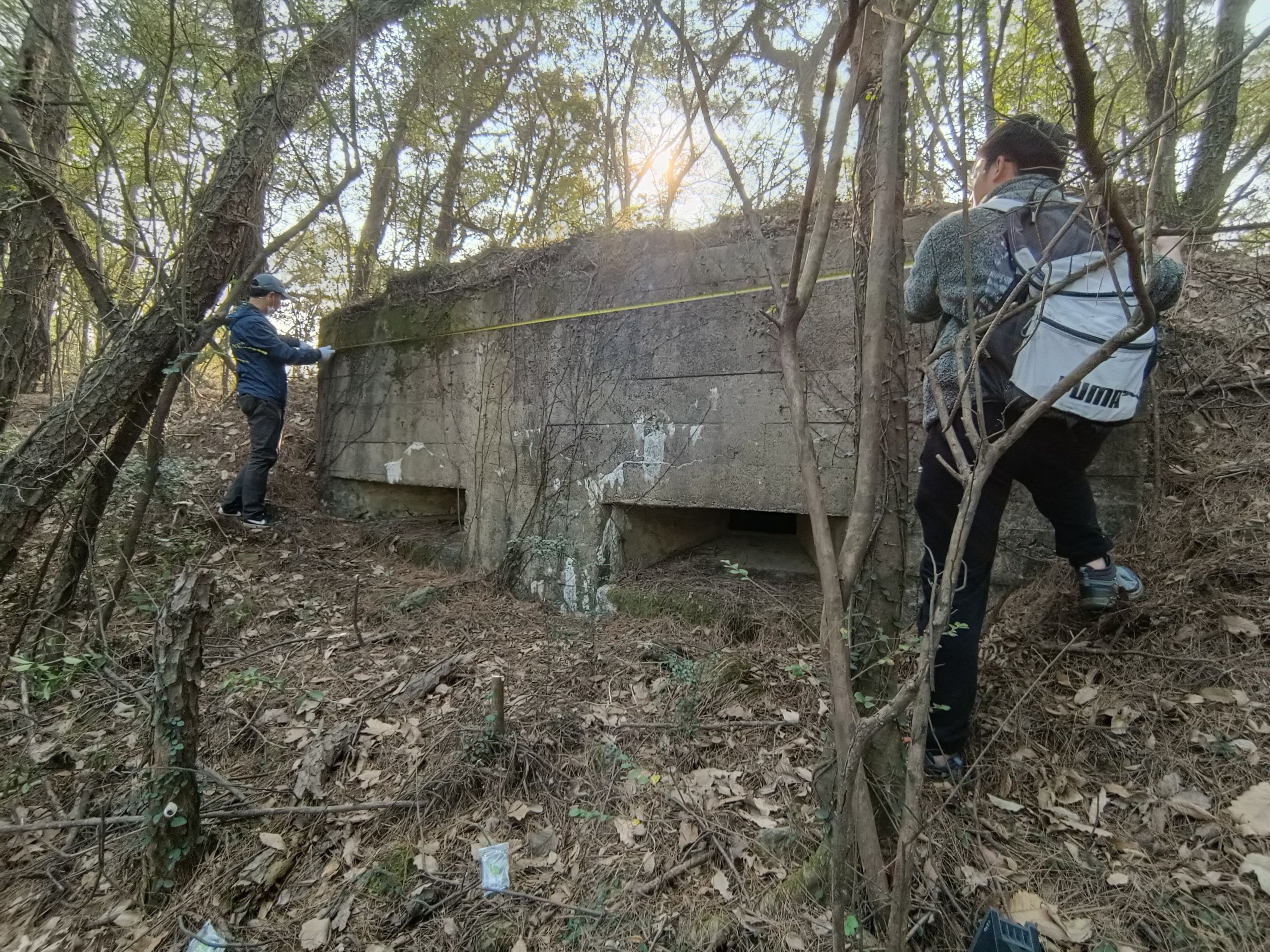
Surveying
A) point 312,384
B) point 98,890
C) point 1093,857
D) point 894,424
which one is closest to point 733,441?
point 894,424

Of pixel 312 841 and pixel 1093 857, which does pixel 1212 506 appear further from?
pixel 312 841

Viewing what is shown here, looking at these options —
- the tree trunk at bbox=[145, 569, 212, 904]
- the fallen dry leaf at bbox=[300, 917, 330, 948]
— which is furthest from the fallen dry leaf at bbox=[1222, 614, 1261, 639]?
the tree trunk at bbox=[145, 569, 212, 904]

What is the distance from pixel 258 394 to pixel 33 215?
5.80 ft

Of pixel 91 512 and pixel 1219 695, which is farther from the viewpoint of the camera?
pixel 91 512

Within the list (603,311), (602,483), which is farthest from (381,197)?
(602,483)

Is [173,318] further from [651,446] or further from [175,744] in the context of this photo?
[651,446]

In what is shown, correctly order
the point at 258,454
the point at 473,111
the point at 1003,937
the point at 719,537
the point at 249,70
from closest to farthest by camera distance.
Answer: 1. the point at 1003,937
2. the point at 719,537
3. the point at 249,70
4. the point at 258,454
5. the point at 473,111

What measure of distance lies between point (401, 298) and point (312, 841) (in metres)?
4.05

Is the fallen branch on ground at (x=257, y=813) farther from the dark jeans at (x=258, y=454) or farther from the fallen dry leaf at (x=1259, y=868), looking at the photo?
the dark jeans at (x=258, y=454)

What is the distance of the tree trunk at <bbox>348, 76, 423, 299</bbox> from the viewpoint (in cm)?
588

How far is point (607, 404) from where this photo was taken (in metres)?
3.72

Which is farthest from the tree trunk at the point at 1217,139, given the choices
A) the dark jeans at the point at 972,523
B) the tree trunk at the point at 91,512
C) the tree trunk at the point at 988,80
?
the tree trunk at the point at 91,512

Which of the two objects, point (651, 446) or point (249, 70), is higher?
point (249, 70)

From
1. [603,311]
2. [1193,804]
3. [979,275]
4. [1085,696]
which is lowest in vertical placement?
[1193,804]
